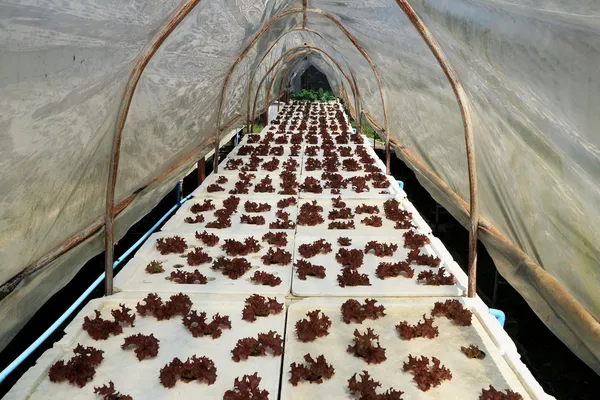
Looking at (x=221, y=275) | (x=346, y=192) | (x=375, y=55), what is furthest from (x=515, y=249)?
(x=375, y=55)

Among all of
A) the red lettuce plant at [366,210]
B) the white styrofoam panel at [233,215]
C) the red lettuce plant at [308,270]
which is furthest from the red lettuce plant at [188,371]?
the red lettuce plant at [366,210]

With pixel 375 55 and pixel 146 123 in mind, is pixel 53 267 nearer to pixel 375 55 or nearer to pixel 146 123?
pixel 146 123

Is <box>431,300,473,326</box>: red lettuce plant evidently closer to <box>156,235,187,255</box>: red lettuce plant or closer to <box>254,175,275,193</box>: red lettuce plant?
<box>156,235,187,255</box>: red lettuce plant

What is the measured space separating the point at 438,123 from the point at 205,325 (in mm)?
4127

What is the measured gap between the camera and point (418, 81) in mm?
7027

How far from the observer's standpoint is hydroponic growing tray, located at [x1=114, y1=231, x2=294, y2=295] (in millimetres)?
4875

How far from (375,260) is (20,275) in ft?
12.1

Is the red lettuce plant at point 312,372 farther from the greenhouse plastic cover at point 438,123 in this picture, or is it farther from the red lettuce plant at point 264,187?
the red lettuce plant at point 264,187

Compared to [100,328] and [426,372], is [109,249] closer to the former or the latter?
[100,328]

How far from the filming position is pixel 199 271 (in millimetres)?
5332

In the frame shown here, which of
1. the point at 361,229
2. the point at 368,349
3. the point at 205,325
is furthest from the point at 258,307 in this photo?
the point at 361,229

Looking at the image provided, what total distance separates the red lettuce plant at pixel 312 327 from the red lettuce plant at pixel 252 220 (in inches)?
109

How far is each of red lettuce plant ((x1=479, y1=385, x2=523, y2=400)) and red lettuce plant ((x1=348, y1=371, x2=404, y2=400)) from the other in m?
0.56

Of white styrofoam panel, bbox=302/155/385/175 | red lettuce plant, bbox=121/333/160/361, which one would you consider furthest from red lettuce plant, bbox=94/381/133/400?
white styrofoam panel, bbox=302/155/385/175
